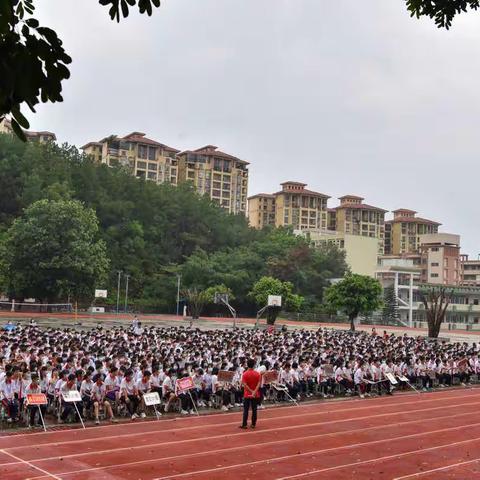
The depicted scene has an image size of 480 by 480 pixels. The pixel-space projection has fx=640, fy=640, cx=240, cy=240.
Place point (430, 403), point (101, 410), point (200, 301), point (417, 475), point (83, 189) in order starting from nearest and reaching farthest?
point (417, 475) < point (101, 410) < point (430, 403) < point (200, 301) < point (83, 189)

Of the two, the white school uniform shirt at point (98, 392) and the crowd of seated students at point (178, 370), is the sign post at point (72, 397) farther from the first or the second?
the white school uniform shirt at point (98, 392)

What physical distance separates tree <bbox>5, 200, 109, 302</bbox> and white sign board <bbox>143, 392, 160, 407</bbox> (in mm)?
37957

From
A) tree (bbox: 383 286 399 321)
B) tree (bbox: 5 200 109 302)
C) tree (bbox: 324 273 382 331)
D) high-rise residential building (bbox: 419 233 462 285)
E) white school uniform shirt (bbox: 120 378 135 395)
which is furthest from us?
high-rise residential building (bbox: 419 233 462 285)

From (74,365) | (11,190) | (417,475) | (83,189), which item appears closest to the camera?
(417,475)

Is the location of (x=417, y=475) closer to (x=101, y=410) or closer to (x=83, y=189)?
(x=101, y=410)

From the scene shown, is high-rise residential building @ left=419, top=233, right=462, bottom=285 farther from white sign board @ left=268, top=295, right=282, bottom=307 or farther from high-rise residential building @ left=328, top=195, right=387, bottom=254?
white sign board @ left=268, top=295, right=282, bottom=307

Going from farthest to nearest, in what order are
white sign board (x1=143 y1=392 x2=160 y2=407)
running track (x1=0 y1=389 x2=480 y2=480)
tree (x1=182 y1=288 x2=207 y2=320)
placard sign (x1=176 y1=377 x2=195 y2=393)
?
tree (x1=182 y1=288 x2=207 y2=320) → placard sign (x1=176 y1=377 x2=195 y2=393) → white sign board (x1=143 y1=392 x2=160 y2=407) → running track (x1=0 y1=389 x2=480 y2=480)

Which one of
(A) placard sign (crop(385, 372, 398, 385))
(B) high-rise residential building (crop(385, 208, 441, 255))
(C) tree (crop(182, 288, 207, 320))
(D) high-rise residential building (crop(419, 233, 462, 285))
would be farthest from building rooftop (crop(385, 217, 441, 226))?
(A) placard sign (crop(385, 372, 398, 385))

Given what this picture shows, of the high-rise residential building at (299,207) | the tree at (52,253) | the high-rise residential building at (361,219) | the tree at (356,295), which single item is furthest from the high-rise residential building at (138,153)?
the tree at (356,295)

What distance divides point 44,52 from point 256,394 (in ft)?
34.4

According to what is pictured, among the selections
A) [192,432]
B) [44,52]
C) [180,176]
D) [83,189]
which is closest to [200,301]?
[83,189]

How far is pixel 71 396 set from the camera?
13023 millimetres

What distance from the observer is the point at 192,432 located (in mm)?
13070

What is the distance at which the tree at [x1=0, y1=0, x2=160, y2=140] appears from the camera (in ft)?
11.0
